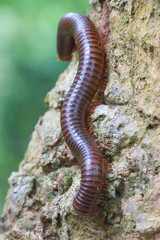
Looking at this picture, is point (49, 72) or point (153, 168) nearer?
point (153, 168)

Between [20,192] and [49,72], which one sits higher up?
[49,72]

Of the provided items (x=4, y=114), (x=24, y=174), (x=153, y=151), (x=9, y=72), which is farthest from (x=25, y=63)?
(x=153, y=151)

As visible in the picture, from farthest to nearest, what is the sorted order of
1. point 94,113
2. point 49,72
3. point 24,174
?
point 49,72, point 24,174, point 94,113

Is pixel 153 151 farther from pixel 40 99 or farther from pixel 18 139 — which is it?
pixel 18 139

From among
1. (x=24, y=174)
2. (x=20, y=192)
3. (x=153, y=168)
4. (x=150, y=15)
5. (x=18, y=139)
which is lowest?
(x=153, y=168)

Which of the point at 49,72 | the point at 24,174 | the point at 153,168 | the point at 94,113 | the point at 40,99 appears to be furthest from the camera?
the point at 40,99

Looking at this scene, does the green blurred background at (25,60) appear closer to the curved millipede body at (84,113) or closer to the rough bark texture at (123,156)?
the curved millipede body at (84,113)

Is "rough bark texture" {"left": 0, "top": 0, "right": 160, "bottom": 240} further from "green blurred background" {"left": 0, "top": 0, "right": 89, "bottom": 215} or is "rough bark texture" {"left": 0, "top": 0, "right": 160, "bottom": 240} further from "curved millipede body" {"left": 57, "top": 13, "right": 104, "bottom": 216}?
"green blurred background" {"left": 0, "top": 0, "right": 89, "bottom": 215}

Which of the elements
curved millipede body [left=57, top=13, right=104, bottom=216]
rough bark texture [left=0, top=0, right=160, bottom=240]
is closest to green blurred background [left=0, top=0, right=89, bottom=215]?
curved millipede body [left=57, top=13, right=104, bottom=216]
